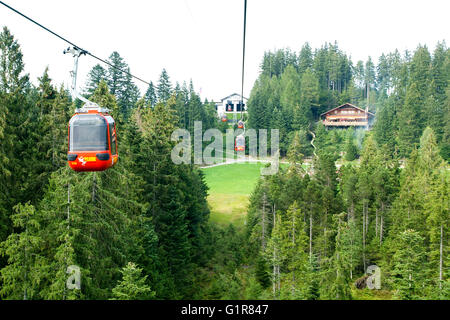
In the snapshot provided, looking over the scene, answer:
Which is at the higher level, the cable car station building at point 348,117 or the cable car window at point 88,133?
the cable car station building at point 348,117

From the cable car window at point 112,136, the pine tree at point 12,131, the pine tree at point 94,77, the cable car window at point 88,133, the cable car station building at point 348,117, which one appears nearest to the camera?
the cable car window at point 88,133

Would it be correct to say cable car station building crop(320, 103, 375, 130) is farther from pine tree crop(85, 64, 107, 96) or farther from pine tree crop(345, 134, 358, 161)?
pine tree crop(85, 64, 107, 96)

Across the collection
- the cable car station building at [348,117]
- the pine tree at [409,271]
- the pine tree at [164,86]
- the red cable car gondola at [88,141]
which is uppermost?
the pine tree at [164,86]

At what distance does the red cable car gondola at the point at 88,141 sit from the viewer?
11578 millimetres

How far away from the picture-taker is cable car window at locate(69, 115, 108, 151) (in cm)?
1157

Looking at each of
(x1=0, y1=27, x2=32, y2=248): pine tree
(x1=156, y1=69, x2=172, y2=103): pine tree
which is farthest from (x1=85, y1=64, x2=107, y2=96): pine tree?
(x1=0, y1=27, x2=32, y2=248): pine tree

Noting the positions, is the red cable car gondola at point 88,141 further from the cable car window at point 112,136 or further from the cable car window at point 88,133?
the cable car window at point 112,136

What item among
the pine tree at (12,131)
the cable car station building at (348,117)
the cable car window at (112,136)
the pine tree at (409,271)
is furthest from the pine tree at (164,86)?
the cable car window at (112,136)

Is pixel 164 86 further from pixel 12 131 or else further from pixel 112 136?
pixel 112 136

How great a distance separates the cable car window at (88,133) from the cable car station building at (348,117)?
260 ft

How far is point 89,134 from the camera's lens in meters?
11.6

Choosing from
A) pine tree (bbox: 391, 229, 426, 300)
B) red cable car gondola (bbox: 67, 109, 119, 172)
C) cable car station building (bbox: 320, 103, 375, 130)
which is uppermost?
cable car station building (bbox: 320, 103, 375, 130)

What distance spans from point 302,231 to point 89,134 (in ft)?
90.1

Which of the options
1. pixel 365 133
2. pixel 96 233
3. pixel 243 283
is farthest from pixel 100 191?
pixel 365 133
